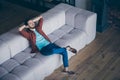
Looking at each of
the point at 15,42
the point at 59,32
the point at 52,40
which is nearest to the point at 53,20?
the point at 59,32

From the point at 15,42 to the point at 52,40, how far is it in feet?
2.70

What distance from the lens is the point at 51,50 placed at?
15.8 ft

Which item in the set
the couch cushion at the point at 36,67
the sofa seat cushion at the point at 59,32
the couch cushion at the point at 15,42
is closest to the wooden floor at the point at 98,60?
the couch cushion at the point at 36,67

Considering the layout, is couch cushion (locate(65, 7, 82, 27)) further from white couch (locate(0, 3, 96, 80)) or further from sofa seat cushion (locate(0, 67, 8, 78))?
sofa seat cushion (locate(0, 67, 8, 78))

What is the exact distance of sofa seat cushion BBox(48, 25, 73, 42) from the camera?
535cm

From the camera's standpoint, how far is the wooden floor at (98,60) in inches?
197

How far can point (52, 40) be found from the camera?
5.28 metres

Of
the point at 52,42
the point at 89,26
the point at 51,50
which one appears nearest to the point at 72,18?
the point at 89,26

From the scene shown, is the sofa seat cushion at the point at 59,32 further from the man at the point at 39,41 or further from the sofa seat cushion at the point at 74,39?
the man at the point at 39,41

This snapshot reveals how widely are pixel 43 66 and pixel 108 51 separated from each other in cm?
160

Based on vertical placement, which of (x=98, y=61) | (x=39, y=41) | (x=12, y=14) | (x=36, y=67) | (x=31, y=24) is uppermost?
(x=31, y=24)

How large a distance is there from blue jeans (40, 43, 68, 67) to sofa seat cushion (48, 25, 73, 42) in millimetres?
373

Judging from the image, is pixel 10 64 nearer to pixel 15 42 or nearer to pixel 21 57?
pixel 21 57

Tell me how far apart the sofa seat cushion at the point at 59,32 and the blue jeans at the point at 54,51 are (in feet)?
1.22
